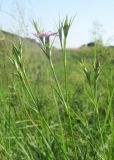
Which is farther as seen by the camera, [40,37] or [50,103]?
[50,103]

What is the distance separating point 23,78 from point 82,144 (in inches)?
21.0

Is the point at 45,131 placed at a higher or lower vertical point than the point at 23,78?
lower

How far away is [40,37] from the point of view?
39.1 inches

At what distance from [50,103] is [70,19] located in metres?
1.34

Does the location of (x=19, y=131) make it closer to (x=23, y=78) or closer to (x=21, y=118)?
(x=21, y=118)

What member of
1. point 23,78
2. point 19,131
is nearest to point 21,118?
point 19,131

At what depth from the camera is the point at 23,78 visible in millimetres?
1009

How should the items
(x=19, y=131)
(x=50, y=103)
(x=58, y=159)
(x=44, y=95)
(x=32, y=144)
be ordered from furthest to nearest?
(x=44, y=95) → (x=50, y=103) → (x=19, y=131) → (x=32, y=144) → (x=58, y=159)

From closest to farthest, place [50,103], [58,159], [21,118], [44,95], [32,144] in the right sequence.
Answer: [58,159], [32,144], [21,118], [50,103], [44,95]

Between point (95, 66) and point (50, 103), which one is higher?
point (95, 66)

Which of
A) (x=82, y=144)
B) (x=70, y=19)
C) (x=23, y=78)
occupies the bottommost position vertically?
(x=82, y=144)

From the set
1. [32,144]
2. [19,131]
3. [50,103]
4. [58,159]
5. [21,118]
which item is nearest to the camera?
[58,159]

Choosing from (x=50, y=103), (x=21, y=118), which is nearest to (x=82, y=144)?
(x=21, y=118)

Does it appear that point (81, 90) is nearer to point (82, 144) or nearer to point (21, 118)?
point (21, 118)
